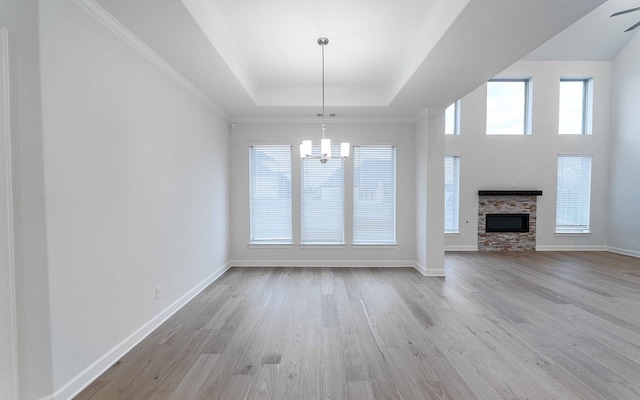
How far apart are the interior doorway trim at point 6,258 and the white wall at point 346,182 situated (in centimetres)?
395

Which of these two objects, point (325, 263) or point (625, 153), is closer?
point (325, 263)

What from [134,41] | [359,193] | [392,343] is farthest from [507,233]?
[134,41]

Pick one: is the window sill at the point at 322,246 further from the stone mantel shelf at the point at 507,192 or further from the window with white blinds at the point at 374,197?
the stone mantel shelf at the point at 507,192

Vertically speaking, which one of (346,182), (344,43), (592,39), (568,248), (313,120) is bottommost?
(568,248)

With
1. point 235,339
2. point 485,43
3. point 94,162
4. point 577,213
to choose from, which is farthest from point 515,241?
point 94,162

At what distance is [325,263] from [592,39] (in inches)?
328

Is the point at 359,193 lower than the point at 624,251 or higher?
higher

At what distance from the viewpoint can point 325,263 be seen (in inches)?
224

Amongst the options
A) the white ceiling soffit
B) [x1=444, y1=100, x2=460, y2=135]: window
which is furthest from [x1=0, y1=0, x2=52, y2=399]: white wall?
the white ceiling soffit

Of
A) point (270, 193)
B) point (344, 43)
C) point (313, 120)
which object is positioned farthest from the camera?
point (270, 193)

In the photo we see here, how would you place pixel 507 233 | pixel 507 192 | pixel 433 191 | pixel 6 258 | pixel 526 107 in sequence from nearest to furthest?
1. pixel 6 258
2. pixel 433 191
3. pixel 507 192
4. pixel 507 233
5. pixel 526 107

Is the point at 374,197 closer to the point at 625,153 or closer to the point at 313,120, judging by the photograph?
the point at 313,120

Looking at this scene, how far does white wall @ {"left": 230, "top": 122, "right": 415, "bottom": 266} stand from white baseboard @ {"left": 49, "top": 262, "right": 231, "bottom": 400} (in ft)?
6.80

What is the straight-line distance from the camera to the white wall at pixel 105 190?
1.92 m
